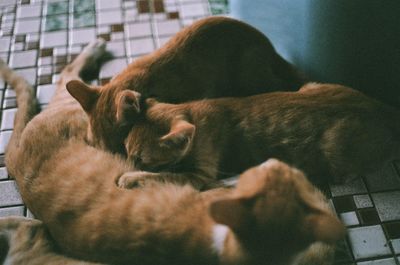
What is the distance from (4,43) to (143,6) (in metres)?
0.72

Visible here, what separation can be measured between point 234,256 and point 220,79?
2.70ft

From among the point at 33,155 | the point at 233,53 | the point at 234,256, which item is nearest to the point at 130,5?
the point at 233,53

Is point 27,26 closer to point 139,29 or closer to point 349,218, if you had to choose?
point 139,29

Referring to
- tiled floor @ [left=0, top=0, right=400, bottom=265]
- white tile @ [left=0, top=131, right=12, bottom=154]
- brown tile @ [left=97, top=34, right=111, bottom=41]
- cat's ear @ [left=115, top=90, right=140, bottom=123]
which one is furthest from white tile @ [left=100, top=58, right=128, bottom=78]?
cat's ear @ [left=115, top=90, right=140, bottom=123]

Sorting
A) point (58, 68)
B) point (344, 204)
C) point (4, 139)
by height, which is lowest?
point (344, 204)

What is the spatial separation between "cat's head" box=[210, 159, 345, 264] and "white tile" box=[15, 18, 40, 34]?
159 centimetres

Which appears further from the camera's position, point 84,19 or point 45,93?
point 84,19

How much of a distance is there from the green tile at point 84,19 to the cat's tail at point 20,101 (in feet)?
1.49

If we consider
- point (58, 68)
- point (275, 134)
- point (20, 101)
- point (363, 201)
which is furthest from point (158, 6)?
point (363, 201)

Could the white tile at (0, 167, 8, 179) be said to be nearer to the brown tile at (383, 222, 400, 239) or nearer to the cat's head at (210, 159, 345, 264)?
the cat's head at (210, 159, 345, 264)

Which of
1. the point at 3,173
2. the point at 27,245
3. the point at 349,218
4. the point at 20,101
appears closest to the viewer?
the point at 27,245

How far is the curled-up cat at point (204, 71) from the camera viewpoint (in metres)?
1.75

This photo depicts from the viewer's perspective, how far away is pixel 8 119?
6.63ft

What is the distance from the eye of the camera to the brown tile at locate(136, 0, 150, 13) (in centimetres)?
247
